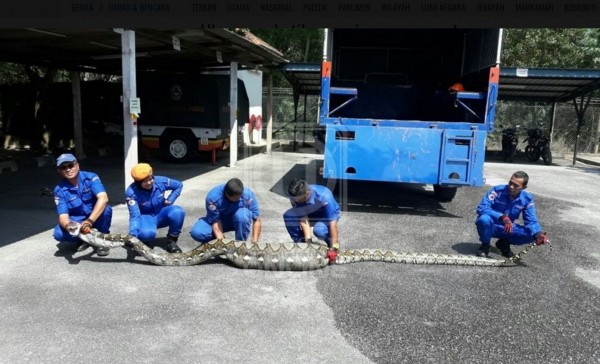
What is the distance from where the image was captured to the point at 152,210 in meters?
5.50

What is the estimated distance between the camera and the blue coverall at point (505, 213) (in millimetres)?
5434

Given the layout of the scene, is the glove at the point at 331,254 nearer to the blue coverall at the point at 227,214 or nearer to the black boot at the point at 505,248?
the blue coverall at the point at 227,214

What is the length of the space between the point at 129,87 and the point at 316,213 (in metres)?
4.36

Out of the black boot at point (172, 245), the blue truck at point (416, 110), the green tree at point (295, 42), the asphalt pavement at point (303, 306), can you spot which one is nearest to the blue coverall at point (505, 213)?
the asphalt pavement at point (303, 306)

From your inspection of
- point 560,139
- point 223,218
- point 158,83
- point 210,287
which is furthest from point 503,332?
point 560,139

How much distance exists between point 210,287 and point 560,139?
21533 mm

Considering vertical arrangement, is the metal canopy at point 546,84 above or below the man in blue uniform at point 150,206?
above

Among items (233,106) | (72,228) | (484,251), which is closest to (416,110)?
(484,251)

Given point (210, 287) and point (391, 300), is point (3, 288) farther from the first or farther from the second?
point (391, 300)

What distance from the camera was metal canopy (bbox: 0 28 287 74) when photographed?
27.8ft

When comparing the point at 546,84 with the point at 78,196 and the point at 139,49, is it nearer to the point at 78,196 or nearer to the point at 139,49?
the point at 139,49

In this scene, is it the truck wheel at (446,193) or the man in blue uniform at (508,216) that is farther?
the truck wheel at (446,193)

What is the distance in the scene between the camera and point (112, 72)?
643 inches

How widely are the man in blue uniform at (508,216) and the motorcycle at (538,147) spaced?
13.2 m
